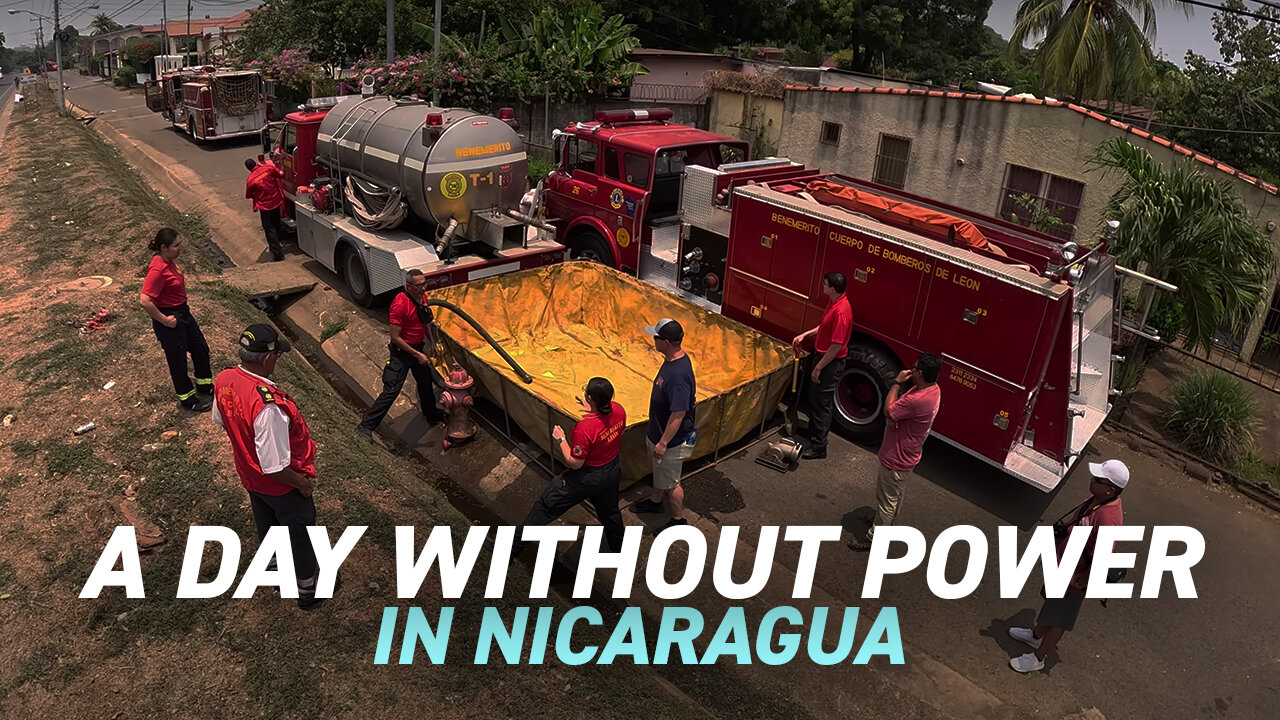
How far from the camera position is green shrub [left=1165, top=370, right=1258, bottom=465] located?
30.6ft

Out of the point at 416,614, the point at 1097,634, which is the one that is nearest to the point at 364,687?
the point at 416,614

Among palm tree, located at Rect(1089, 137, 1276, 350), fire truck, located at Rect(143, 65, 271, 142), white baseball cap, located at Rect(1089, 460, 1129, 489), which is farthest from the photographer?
fire truck, located at Rect(143, 65, 271, 142)

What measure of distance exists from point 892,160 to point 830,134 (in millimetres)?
1883

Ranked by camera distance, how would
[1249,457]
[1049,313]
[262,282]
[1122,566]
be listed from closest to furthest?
1. [1122,566]
2. [1049,313]
3. [1249,457]
4. [262,282]

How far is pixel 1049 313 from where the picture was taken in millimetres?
7137

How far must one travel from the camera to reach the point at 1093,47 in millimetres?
17203

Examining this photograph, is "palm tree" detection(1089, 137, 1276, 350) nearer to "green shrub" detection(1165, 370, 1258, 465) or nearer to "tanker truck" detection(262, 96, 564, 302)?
"green shrub" detection(1165, 370, 1258, 465)

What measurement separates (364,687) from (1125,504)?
7680 millimetres

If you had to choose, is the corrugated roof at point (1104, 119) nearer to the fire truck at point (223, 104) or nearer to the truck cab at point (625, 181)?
the truck cab at point (625, 181)

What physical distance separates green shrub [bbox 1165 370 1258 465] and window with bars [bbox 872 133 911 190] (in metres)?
8.58

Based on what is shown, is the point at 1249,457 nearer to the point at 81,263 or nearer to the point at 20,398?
the point at 20,398

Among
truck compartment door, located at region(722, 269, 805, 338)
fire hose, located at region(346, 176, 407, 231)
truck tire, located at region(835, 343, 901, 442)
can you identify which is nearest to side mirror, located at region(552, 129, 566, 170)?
fire hose, located at region(346, 176, 407, 231)

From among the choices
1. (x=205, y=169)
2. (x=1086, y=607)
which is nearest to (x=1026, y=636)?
(x=1086, y=607)

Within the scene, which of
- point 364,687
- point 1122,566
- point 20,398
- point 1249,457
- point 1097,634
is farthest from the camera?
point 1249,457
